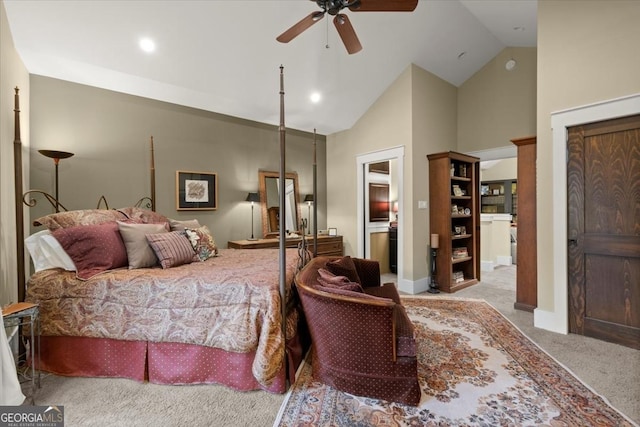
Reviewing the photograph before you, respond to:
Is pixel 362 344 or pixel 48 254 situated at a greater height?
pixel 48 254

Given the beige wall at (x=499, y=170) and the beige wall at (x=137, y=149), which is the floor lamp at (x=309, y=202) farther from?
the beige wall at (x=499, y=170)

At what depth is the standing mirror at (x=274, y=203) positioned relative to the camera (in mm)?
4605

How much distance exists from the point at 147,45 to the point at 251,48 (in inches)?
42.0

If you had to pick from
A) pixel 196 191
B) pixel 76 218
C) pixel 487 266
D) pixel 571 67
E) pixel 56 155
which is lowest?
pixel 487 266

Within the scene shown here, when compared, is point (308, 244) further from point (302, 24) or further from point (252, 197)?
point (302, 24)

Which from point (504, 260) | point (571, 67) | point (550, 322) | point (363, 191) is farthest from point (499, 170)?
point (550, 322)

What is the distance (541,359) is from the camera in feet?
7.37

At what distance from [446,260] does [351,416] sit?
10.1 feet

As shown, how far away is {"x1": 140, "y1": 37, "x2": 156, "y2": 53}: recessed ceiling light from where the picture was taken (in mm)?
2840

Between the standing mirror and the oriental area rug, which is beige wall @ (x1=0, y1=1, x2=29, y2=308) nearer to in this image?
the oriental area rug

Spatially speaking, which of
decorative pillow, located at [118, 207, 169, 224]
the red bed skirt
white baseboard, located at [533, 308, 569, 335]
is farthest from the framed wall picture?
white baseboard, located at [533, 308, 569, 335]

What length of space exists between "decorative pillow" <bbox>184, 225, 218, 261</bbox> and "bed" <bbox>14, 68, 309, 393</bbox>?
0.55 meters

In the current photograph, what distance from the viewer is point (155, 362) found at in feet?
6.52

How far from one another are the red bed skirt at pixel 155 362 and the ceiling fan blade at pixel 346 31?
252 cm
